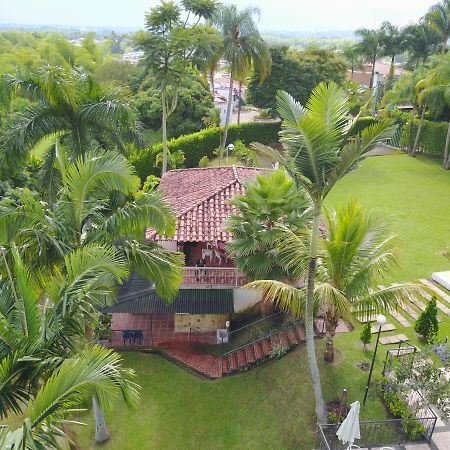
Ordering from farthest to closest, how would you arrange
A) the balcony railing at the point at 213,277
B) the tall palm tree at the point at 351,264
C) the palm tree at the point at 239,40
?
the palm tree at the point at 239,40
the balcony railing at the point at 213,277
the tall palm tree at the point at 351,264

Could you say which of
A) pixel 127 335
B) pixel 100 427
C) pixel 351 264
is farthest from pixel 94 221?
pixel 127 335

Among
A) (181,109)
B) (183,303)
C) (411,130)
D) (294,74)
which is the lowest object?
(183,303)

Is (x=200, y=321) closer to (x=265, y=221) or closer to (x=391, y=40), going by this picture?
(x=265, y=221)

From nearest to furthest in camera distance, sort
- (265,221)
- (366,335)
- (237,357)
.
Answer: (265,221), (366,335), (237,357)

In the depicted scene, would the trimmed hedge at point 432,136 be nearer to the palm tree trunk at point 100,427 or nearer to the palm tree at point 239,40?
the palm tree at point 239,40

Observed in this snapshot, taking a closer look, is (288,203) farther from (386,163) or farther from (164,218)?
(386,163)

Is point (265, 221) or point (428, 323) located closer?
point (265, 221)

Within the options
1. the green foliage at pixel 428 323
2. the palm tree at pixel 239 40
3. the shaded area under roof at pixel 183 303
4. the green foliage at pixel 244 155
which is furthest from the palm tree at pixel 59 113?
the green foliage at pixel 244 155

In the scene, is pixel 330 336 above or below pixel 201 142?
below

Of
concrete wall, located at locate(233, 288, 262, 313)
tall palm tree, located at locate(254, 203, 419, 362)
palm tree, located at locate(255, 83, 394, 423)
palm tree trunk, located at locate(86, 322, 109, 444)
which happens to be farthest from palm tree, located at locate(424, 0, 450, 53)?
palm tree trunk, located at locate(86, 322, 109, 444)
